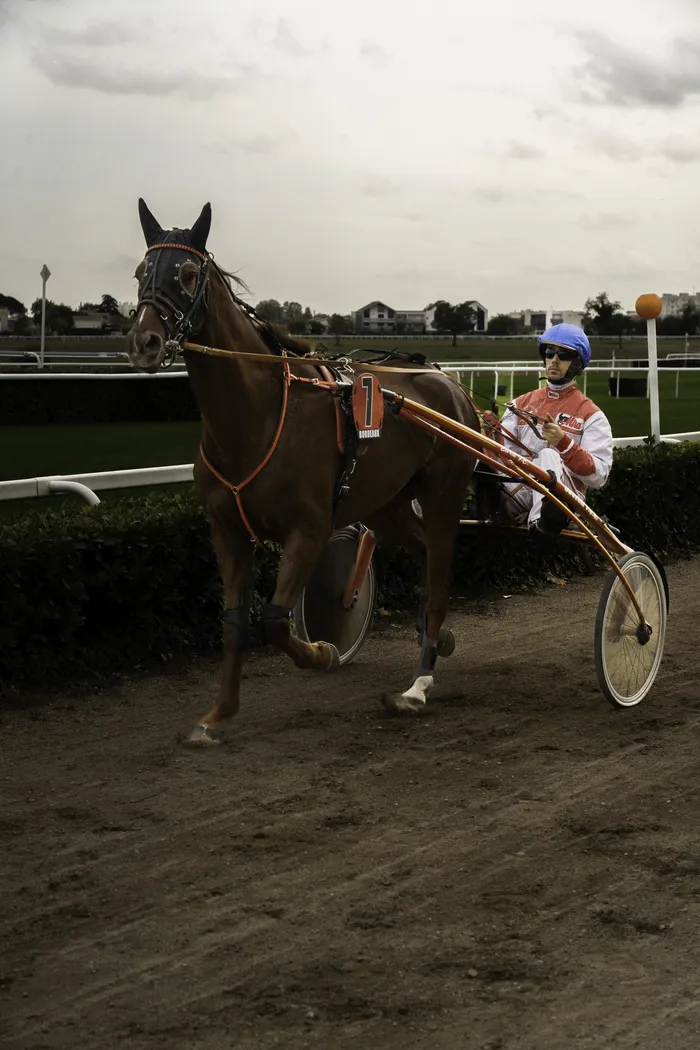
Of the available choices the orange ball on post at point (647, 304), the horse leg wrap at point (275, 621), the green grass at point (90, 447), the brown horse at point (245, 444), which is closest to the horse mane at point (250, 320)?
the brown horse at point (245, 444)

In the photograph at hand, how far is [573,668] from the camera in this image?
569 centimetres

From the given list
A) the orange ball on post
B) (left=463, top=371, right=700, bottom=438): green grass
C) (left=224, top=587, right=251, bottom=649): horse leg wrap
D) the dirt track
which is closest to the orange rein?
(left=224, top=587, right=251, bottom=649): horse leg wrap

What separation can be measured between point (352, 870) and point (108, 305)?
2.08 metres

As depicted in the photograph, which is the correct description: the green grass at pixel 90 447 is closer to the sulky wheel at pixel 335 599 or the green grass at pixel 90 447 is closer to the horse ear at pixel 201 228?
the sulky wheel at pixel 335 599

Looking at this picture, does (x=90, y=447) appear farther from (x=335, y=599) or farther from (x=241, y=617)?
(x=241, y=617)

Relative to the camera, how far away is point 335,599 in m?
5.43

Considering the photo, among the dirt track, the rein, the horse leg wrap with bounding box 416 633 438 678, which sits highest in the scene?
the rein

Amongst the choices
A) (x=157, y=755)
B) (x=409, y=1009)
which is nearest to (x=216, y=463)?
(x=157, y=755)

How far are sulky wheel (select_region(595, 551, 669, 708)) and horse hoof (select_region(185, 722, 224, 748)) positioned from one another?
143 cm

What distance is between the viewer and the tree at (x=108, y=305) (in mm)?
4270

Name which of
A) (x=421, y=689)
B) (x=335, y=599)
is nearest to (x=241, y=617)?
(x=421, y=689)

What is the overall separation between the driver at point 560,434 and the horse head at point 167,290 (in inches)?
64.2

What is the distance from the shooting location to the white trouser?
5168 mm

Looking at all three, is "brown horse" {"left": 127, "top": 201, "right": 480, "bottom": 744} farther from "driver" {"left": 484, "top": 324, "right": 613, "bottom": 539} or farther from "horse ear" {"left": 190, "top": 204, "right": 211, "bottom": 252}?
A: "driver" {"left": 484, "top": 324, "right": 613, "bottom": 539}
